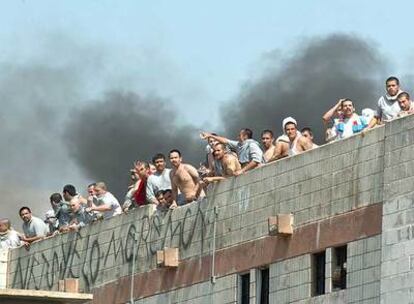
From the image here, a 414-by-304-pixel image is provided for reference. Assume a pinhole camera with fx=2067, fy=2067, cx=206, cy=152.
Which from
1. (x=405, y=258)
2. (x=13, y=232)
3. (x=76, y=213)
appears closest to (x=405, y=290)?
(x=405, y=258)

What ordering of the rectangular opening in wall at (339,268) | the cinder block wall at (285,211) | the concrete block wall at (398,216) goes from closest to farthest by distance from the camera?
the concrete block wall at (398,216)
the cinder block wall at (285,211)
the rectangular opening in wall at (339,268)

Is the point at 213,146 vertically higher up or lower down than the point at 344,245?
higher up

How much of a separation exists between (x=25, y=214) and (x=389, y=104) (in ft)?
50.3

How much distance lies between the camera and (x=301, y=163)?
44781mm

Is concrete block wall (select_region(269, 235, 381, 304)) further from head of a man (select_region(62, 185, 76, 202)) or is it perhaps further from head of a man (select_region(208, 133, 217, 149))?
head of a man (select_region(62, 185, 76, 202))

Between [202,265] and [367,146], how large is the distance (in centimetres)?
696

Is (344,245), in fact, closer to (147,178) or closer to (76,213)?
(147,178)

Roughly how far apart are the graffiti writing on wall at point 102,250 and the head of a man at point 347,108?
5.68 m

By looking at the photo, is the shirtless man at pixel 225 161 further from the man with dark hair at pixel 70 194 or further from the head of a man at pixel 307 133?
the man with dark hair at pixel 70 194

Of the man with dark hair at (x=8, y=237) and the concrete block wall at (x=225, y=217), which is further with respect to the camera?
the man with dark hair at (x=8, y=237)

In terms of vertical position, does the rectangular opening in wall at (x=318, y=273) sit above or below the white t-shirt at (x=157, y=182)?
below

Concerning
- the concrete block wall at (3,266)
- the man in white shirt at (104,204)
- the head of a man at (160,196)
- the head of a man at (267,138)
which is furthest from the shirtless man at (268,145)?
the concrete block wall at (3,266)

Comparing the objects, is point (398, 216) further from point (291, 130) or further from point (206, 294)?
point (206, 294)

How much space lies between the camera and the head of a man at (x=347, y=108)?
143 feet
